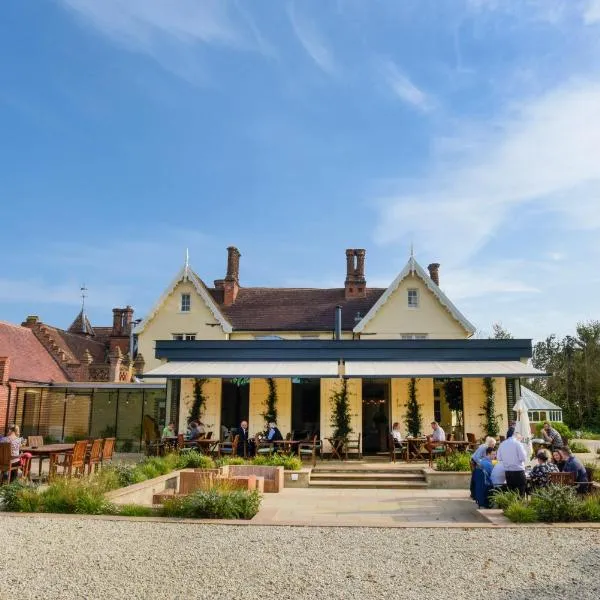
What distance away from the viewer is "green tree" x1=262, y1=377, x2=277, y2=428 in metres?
19.5

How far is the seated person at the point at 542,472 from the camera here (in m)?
10.5

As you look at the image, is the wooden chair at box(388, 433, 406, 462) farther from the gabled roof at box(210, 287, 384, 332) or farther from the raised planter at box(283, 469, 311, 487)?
the gabled roof at box(210, 287, 384, 332)

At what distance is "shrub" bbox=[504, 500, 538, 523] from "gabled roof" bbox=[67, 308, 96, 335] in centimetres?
3314

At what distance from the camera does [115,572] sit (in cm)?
627

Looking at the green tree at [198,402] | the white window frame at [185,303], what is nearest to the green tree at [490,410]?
the green tree at [198,402]

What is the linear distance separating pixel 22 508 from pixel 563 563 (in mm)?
7446

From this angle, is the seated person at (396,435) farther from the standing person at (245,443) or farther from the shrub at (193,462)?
the shrub at (193,462)

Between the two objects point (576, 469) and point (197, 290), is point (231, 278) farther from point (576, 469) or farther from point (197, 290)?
point (576, 469)

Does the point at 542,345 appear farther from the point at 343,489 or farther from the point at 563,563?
the point at 563,563

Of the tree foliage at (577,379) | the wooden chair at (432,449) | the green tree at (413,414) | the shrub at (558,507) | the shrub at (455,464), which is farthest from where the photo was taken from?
the tree foliage at (577,379)

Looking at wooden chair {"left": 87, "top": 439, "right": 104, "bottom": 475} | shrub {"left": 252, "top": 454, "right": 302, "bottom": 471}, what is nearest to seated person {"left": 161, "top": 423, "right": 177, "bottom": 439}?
wooden chair {"left": 87, "top": 439, "right": 104, "bottom": 475}

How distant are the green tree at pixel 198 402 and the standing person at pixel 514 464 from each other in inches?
453

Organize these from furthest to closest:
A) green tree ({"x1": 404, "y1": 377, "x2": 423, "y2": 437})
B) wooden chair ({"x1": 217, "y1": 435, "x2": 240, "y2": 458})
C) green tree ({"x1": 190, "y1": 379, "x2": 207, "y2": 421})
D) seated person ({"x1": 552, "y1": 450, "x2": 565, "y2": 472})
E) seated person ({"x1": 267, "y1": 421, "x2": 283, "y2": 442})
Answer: green tree ({"x1": 190, "y1": 379, "x2": 207, "y2": 421}) → green tree ({"x1": 404, "y1": 377, "x2": 423, "y2": 437}) → seated person ({"x1": 267, "y1": 421, "x2": 283, "y2": 442}) → wooden chair ({"x1": 217, "y1": 435, "x2": 240, "y2": 458}) → seated person ({"x1": 552, "y1": 450, "x2": 565, "y2": 472})

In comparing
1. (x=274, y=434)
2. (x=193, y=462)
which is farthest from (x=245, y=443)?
(x=193, y=462)
